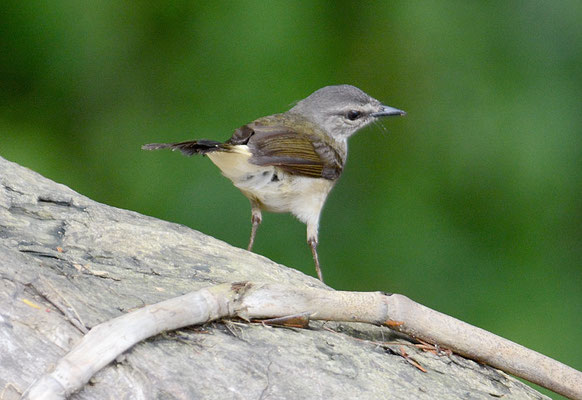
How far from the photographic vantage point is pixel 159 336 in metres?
2.15

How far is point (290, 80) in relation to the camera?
5.19 meters

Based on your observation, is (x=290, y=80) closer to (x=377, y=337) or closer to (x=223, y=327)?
(x=377, y=337)

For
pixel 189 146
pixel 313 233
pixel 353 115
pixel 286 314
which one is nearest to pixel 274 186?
pixel 313 233

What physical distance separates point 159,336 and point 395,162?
345 centimetres

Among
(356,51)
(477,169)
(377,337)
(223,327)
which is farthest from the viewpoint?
(356,51)

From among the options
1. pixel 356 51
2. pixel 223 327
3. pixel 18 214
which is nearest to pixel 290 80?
pixel 356 51

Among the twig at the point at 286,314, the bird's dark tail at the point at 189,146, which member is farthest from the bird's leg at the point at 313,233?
the twig at the point at 286,314

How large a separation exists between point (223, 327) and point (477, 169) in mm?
3175

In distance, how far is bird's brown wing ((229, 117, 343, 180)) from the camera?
4492mm

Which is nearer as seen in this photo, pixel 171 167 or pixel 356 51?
pixel 171 167

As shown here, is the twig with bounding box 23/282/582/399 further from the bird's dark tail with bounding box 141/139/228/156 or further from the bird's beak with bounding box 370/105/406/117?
the bird's beak with bounding box 370/105/406/117

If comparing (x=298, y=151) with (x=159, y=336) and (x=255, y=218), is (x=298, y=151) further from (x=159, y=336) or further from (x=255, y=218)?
(x=159, y=336)

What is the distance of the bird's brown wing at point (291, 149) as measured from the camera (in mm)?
4492

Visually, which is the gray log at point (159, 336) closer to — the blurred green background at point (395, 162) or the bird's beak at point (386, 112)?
the blurred green background at point (395, 162)
